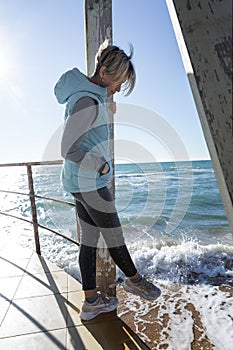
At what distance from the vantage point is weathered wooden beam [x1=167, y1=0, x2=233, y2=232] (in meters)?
0.34

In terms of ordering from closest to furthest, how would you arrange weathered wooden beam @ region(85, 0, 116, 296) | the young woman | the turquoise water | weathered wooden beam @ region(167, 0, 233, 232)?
1. weathered wooden beam @ region(167, 0, 233, 232)
2. the young woman
3. weathered wooden beam @ region(85, 0, 116, 296)
4. the turquoise water

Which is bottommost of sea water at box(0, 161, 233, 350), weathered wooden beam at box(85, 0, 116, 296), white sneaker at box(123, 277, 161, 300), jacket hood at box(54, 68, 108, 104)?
sea water at box(0, 161, 233, 350)

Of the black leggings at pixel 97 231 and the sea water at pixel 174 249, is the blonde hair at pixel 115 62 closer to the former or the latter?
the black leggings at pixel 97 231

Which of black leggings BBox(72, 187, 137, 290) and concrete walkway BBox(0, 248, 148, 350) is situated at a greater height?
black leggings BBox(72, 187, 137, 290)

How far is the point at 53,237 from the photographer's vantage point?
164 inches

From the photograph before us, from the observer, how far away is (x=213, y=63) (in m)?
0.35

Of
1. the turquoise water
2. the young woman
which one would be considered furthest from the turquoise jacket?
the turquoise water

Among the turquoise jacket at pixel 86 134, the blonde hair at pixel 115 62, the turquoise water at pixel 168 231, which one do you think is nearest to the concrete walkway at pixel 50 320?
the turquoise jacket at pixel 86 134

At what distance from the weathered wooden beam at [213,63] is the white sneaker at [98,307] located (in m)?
1.16

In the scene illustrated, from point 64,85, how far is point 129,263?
32.3 inches

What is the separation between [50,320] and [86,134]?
966 millimetres

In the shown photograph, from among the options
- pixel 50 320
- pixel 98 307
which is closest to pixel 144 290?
pixel 98 307

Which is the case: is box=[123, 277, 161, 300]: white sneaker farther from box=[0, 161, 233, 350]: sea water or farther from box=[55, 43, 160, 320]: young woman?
box=[0, 161, 233, 350]: sea water

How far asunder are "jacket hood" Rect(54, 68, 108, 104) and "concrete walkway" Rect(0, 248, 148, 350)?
42.1 inches
